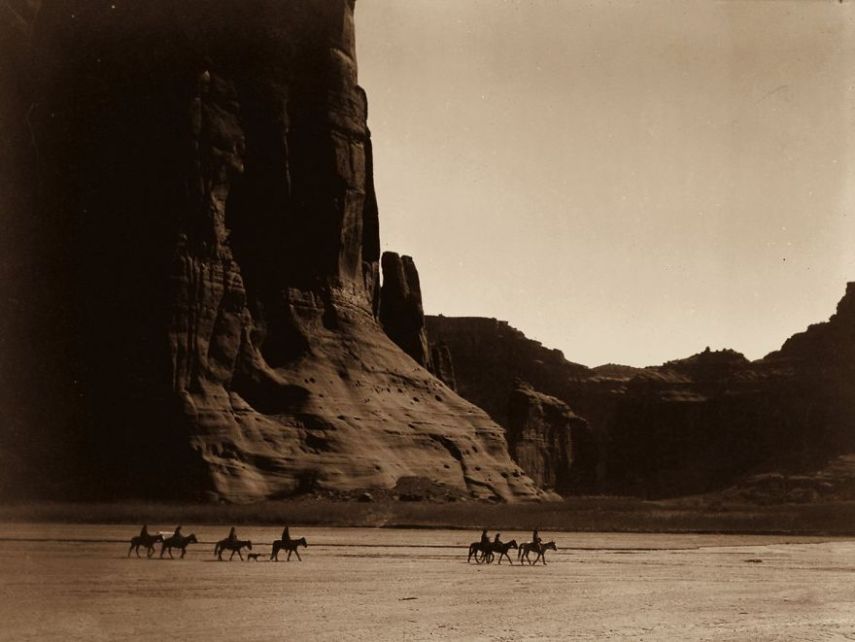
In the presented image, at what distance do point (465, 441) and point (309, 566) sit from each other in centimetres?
5696

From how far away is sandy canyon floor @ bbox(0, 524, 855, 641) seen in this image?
18516 millimetres

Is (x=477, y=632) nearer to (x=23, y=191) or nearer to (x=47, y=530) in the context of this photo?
(x=47, y=530)

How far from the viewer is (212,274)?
266 feet

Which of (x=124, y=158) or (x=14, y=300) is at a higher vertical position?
(x=124, y=158)

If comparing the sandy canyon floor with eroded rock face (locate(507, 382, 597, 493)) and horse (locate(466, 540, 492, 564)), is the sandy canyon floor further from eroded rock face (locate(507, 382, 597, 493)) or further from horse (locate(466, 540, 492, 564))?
eroded rock face (locate(507, 382, 597, 493))

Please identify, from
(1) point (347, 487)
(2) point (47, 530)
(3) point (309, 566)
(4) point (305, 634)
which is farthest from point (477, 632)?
(1) point (347, 487)

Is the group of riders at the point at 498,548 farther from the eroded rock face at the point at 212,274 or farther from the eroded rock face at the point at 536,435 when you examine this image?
the eroded rock face at the point at 536,435

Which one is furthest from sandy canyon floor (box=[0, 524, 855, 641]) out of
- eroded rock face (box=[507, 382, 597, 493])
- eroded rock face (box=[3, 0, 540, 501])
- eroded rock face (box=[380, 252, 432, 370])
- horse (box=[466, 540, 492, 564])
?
eroded rock face (box=[507, 382, 597, 493])

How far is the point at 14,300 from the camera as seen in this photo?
8212 centimetres

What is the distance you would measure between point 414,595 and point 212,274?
5907cm

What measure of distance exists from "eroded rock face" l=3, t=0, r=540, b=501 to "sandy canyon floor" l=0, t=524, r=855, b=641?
108ft

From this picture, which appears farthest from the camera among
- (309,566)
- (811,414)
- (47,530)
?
(811,414)

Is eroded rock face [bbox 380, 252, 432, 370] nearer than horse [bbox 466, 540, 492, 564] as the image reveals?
No

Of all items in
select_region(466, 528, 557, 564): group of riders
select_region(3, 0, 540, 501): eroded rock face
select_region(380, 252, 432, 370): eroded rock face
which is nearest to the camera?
select_region(466, 528, 557, 564): group of riders
